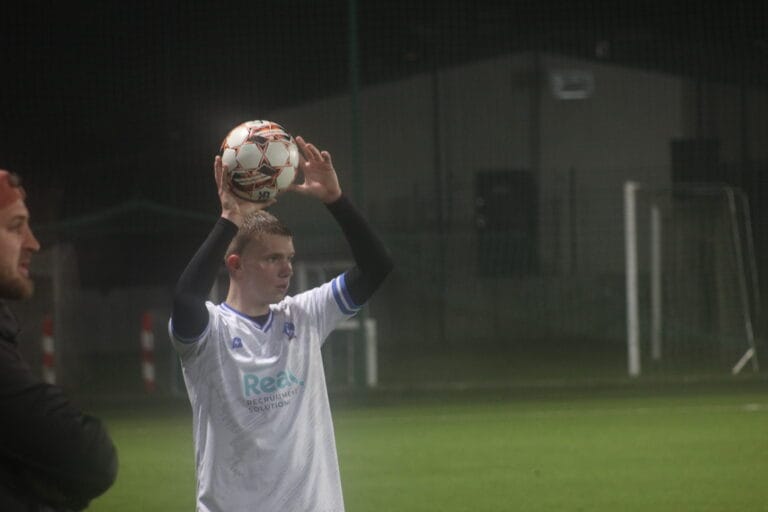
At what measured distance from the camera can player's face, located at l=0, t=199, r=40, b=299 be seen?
88.2 inches

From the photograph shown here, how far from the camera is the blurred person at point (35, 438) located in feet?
7.06

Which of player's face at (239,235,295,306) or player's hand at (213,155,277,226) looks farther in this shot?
player's face at (239,235,295,306)

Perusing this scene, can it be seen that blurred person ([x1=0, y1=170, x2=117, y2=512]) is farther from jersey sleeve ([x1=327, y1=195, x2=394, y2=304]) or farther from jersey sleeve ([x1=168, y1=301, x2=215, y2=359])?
jersey sleeve ([x1=327, y1=195, x2=394, y2=304])

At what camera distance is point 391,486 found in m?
7.61

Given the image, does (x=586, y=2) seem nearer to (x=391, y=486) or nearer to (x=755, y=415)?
(x=755, y=415)

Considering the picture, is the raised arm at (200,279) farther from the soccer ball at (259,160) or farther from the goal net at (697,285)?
the goal net at (697,285)

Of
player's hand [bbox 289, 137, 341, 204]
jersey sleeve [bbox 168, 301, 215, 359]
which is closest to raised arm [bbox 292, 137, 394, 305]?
player's hand [bbox 289, 137, 341, 204]

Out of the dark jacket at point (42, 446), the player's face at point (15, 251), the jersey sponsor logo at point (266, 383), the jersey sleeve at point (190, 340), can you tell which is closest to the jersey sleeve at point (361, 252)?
the jersey sponsor logo at point (266, 383)

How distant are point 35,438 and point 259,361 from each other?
166 cm

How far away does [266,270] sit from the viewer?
3.88m

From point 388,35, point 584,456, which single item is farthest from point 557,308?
point 584,456

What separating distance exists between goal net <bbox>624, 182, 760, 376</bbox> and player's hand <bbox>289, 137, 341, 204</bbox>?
382 inches

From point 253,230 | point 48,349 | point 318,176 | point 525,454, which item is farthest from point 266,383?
point 48,349

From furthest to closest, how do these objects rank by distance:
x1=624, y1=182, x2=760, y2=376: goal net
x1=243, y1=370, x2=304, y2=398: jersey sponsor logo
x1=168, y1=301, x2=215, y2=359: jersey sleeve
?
x1=624, y1=182, x2=760, y2=376: goal net
x1=243, y1=370, x2=304, y2=398: jersey sponsor logo
x1=168, y1=301, x2=215, y2=359: jersey sleeve
